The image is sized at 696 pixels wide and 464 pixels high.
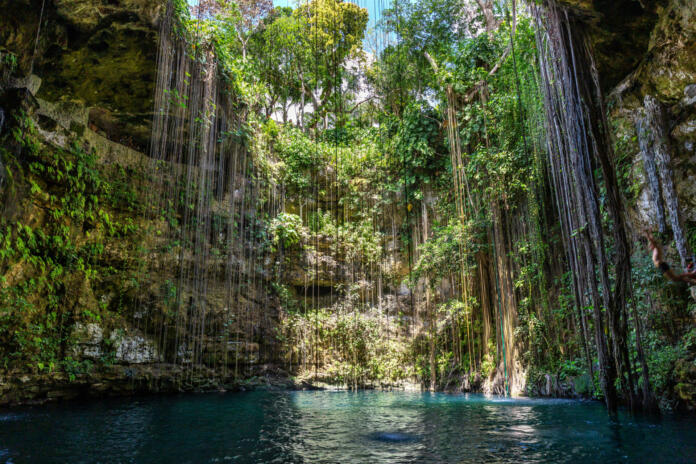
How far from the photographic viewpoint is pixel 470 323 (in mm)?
9312

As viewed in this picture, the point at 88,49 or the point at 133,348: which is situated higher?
the point at 88,49

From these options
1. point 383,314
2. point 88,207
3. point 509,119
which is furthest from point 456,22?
point 88,207

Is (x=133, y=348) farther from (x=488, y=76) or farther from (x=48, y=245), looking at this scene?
(x=488, y=76)

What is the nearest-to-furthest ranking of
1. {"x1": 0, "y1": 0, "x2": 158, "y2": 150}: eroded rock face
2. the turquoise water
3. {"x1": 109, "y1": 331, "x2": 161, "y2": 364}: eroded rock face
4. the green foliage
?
1. the turquoise water
2. {"x1": 0, "y1": 0, "x2": 158, "y2": 150}: eroded rock face
3. the green foliage
4. {"x1": 109, "y1": 331, "x2": 161, "y2": 364}: eroded rock face

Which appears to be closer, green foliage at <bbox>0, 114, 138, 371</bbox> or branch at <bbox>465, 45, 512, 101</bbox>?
green foliage at <bbox>0, 114, 138, 371</bbox>

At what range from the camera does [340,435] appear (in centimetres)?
384

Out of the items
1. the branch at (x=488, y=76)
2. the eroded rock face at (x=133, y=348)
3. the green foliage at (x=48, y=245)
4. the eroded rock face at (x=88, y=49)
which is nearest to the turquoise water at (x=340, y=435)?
the green foliage at (x=48, y=245)

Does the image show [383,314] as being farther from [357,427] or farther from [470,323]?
[357,427]

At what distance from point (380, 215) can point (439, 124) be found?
3.07 m

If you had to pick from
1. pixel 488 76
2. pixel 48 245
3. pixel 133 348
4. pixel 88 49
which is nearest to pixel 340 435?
pixel 133 348

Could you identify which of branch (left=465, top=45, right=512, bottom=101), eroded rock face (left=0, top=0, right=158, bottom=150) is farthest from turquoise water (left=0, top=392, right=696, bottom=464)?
branch (left=465, top=45, right=512, bottom=101)

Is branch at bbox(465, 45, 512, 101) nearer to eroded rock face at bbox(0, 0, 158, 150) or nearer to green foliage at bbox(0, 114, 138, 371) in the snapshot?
eroded rock face at bbox(0, 0, 158, 150)

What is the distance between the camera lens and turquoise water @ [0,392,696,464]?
2949mm

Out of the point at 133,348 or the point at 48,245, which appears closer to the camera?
the point at 48,245
